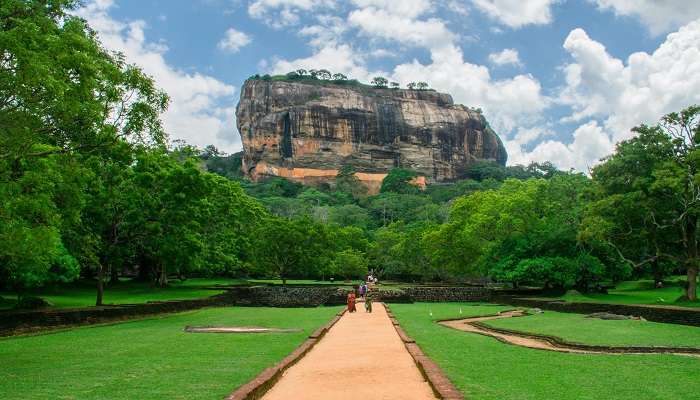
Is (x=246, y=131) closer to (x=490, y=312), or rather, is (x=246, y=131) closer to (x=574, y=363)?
(x=490, y=312)

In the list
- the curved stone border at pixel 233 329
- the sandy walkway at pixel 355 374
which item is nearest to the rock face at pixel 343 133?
the curved stone border at pixel 233 329

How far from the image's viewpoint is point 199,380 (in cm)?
913

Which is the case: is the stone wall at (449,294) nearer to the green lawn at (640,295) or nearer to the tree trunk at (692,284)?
the green lawn at (640,295)

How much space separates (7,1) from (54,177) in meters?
4.38

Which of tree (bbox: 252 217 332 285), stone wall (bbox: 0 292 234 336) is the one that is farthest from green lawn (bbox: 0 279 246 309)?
tree (bbox: 252 217 332 285)

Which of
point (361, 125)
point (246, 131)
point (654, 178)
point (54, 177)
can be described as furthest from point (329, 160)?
point (54, 177)

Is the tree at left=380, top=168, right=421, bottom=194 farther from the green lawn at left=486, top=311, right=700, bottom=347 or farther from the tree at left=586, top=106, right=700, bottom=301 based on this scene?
the green lawn at left=486, top=311, right=700, bottom=347

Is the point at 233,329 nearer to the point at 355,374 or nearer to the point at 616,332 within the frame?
the point at 355,374

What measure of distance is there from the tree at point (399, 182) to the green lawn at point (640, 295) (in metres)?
80.8

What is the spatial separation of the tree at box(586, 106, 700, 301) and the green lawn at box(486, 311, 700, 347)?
8739mm

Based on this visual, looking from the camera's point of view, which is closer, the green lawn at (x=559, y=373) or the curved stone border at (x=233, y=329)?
the green lawn at (x=559, y=373)

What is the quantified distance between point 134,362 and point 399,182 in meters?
121

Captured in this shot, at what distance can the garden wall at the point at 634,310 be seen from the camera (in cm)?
1991

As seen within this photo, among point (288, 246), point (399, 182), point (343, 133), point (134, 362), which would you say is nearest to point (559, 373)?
point (134, 362)
